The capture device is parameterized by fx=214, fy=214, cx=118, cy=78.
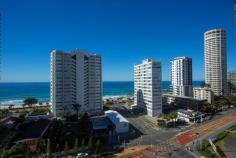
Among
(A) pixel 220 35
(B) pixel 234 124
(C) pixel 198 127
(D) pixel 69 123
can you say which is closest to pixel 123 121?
(D) pixel 69 123

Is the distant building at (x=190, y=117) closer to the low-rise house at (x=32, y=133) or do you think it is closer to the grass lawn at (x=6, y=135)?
the low-rise house at (x=32, y=133)

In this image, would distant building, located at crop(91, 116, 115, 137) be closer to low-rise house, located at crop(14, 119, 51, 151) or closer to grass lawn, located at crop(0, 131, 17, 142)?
low-rise house, located at crop(14, 119, 51, 151)

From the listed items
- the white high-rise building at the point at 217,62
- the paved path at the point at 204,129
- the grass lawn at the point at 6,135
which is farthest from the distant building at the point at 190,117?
the white high-rise building at the point at 217,62

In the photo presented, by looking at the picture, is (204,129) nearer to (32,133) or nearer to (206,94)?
(32,133)

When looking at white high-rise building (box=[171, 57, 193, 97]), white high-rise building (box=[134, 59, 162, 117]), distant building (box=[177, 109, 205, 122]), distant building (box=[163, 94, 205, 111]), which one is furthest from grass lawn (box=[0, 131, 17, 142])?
white high-rise building (box=[171, 57, 193, 97])

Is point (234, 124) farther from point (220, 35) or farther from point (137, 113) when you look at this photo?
point (220, 35)
